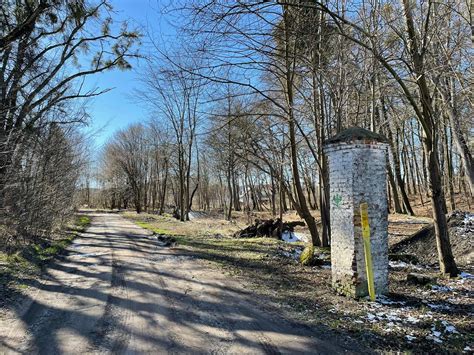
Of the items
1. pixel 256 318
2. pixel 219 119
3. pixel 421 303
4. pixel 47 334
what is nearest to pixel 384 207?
pixel 421 303

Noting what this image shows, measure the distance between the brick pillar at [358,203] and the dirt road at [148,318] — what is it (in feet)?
4.70

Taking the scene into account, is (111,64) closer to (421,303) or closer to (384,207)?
(384,207)

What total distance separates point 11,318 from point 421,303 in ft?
19.2

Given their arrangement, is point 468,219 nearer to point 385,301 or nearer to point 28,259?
point 385,301

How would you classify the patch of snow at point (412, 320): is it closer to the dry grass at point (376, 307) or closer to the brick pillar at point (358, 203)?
the dry grass at point (376, 307)

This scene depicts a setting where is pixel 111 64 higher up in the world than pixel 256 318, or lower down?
higher up

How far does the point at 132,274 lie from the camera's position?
7.34 m

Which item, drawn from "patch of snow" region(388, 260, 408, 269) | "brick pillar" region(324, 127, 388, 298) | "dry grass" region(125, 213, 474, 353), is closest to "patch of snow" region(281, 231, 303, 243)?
"patch of snow" region(388, 260, 408, 269)

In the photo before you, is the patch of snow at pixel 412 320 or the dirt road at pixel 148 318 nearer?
the dirt road at pixel 148 318

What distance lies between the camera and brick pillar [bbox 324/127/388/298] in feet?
17.2

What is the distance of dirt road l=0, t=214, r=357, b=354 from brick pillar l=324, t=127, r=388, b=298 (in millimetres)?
1433

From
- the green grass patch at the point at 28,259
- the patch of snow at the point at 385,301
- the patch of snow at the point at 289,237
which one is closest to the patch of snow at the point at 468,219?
the patch of snow at the point at 385,301

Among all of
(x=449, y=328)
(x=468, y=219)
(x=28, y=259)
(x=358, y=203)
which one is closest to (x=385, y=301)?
(x=449, y=328)

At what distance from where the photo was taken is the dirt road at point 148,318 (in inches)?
149
